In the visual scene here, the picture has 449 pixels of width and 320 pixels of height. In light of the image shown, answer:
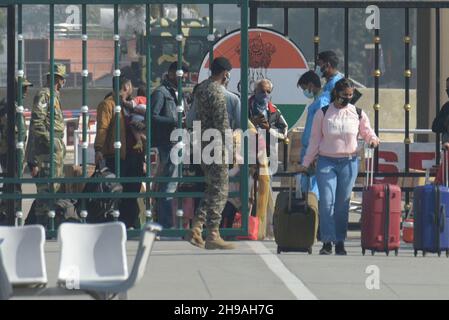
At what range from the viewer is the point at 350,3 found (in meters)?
18.0

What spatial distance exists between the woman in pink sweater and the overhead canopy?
1.81m

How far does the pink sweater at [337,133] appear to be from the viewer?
53.5 feet

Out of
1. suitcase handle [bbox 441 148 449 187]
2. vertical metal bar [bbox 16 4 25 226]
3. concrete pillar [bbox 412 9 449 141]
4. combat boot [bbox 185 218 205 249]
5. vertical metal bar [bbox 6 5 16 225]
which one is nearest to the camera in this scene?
combat boot [bbox 185 218 205 249]

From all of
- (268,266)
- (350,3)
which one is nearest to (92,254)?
(268,266)

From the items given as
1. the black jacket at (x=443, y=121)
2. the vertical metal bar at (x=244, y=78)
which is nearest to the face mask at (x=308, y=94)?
the vertical metal bar at (x=244, y=78)

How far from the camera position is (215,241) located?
1647 cm

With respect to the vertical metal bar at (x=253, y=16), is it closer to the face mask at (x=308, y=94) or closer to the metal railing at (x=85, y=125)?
the face mask at (x=308, y=94)

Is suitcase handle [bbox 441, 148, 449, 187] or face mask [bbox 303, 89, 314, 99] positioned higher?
face mask [bbox 303, 89, 314, 99]

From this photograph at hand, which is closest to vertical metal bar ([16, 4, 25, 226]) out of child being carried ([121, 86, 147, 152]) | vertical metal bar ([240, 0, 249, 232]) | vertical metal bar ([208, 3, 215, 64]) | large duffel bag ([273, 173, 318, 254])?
child being carried ([121, 86, 147, 152])

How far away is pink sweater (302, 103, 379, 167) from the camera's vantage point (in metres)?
16.3

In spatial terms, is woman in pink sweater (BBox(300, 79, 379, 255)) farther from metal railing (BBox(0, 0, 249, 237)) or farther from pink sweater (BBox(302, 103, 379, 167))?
metal railing (BBox(0, 0, 249, 237))

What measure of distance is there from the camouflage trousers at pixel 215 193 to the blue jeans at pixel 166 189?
1.03 metres
